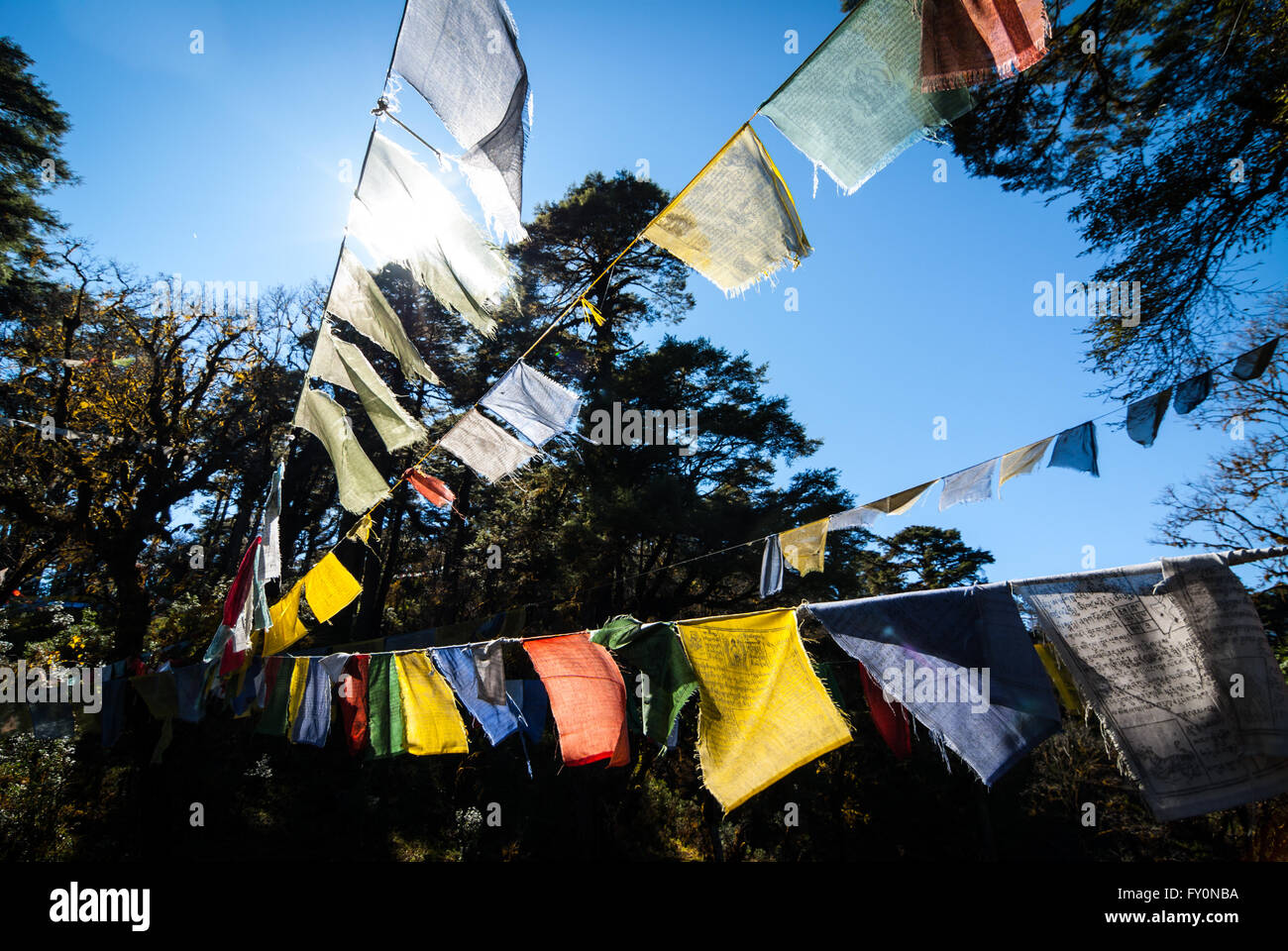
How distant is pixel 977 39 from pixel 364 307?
4.03m

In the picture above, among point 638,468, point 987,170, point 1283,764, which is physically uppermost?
point 987,170

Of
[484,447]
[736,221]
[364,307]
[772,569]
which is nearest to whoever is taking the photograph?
[736,221]

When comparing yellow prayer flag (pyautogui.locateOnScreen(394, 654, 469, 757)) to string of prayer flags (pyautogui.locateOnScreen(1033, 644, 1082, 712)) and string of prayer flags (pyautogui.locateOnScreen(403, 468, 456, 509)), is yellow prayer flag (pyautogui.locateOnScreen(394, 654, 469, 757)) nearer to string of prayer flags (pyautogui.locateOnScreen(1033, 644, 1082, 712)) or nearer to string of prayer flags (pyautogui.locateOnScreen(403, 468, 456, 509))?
string of prayer flags (pyautogui.locateOnScreen(403, 468, 456, 509))

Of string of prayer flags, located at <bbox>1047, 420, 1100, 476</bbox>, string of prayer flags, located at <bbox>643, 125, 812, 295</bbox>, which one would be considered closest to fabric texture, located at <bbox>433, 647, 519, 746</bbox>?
string of prayer flags, located at <bbox>643, 125, 812, 295</bbox>

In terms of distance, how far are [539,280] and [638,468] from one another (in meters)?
6.00

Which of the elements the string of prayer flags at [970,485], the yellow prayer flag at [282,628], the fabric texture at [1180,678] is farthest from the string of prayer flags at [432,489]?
the fabric texture at [1180,678]

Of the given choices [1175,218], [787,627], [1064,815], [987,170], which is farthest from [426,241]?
Result: [1064,815]

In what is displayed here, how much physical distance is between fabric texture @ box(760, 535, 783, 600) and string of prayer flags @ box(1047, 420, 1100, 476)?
3.29 m

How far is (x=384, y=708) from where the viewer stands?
21.1 ft

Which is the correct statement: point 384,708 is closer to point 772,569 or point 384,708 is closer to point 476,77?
point 772,569

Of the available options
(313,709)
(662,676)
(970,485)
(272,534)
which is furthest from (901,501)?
(313,709)

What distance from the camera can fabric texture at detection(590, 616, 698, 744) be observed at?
421 cm

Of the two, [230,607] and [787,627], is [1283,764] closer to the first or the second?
[787,627]

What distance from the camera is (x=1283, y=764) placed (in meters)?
2.57
